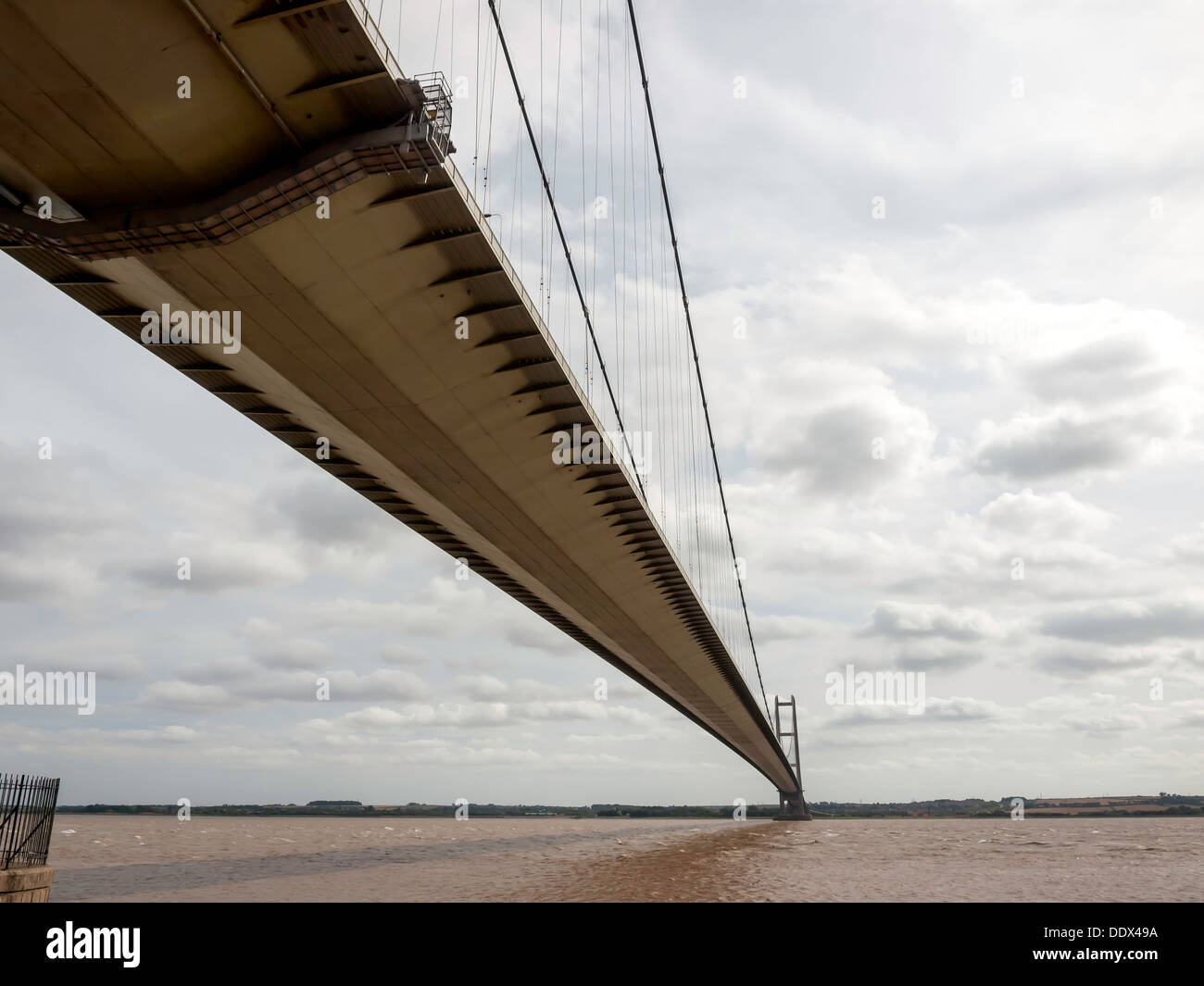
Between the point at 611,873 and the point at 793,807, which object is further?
the point at 793,807

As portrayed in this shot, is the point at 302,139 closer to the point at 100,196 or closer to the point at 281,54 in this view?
the point at 281,54

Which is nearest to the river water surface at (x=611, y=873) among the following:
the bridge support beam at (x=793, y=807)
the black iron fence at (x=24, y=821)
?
the black iron fence at (x=24, y=821)

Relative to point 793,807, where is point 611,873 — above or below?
above

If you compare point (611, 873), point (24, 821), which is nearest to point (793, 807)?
point (611, 873)

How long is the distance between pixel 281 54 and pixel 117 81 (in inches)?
62.8

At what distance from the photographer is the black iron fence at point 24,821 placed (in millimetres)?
11125

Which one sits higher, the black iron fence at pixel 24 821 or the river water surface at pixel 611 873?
the black iron fence at pixel 24 821

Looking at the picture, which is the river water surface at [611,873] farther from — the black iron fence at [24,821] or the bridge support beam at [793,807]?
the bridge support beam at [793,807]

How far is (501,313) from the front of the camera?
15.1m

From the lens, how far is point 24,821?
11312 millimetres

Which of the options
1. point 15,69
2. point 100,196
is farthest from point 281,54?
point 100,196

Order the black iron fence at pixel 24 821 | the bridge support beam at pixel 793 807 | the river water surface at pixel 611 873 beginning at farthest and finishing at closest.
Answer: the bridge support beam at pixel 793 807 < the river water surface at pixel 611 873 < the black iron fence at pixel 24 821

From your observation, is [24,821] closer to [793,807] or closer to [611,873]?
[611,873]

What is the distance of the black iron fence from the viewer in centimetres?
1112
